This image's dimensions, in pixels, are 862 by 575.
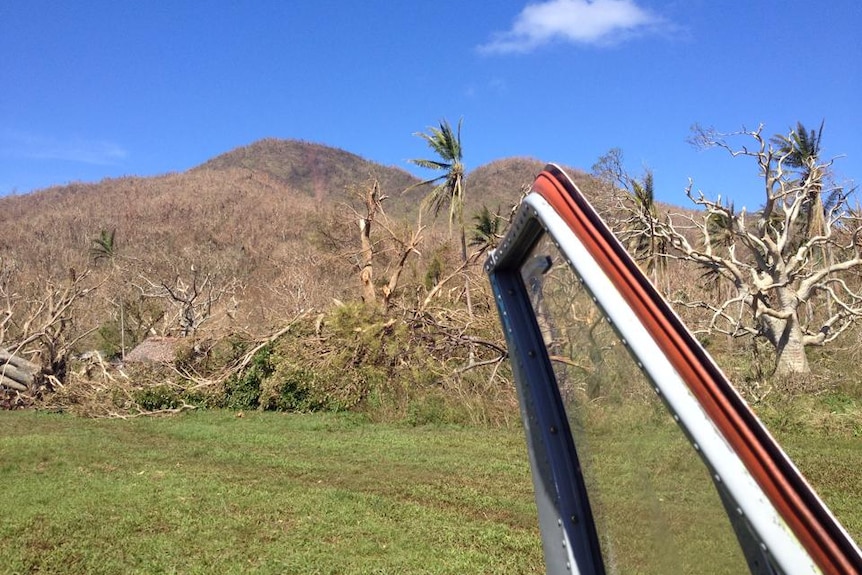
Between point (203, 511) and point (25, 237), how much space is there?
275ft

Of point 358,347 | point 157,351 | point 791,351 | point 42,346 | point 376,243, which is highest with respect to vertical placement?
point 376,243

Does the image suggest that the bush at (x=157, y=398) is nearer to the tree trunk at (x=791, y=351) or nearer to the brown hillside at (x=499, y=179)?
the tree trunk at (x=791, y=351)

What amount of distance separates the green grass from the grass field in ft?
0.08

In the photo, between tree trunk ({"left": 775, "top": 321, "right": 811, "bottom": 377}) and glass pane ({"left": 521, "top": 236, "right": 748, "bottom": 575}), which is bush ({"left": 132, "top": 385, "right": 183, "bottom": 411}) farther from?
glass pane ({"left": 521, "top": 236, "right": 748, "bottom": 575})

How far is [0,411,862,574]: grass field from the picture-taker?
5359mm

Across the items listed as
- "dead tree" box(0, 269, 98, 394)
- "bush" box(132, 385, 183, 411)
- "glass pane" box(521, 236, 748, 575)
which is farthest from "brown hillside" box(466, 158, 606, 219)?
"glass pane" box(521, 236, 748, 575)

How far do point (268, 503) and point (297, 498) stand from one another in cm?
33

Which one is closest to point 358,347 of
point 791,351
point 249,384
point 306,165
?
point 249,384

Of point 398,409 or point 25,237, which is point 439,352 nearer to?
point 398,409

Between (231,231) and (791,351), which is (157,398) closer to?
(791,351)

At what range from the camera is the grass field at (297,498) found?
211 inches

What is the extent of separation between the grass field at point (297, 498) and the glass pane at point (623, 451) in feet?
0.04

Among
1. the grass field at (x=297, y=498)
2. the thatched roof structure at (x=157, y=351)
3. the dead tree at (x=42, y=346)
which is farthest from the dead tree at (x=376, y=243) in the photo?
the dead tree at (x=42, y=346)

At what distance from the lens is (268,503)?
7164 mm
